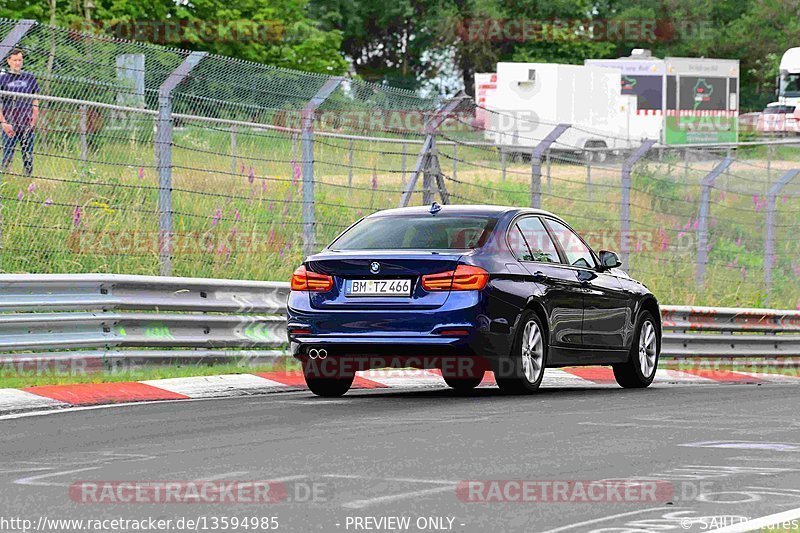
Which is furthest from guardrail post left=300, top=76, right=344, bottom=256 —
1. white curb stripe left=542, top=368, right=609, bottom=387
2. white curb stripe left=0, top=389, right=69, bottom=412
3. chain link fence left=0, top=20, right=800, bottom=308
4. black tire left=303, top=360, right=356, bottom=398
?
white curb stripe left=0, top=389, right=69, bottom=412

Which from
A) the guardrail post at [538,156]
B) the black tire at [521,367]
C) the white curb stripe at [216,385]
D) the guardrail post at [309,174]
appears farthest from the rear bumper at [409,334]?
the guardrail post at [538,156]

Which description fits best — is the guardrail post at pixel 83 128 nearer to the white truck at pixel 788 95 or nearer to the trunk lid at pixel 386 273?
the trunk lid at pixel 386 273

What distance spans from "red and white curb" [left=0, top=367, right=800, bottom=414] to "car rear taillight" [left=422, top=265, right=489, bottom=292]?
1892mm

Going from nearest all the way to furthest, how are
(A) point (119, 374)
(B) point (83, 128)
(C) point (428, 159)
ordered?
1. (A) point (119, 374)
2. (B) point (83, 128)
3. (C) point (428, 159)

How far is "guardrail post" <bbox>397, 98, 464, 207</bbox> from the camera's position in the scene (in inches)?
699

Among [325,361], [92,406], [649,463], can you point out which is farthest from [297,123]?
[649,463]

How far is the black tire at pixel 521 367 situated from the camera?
12.5 metres

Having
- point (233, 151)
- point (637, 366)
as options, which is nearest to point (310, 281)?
point (637, 366)

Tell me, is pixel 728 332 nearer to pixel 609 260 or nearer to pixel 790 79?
pixel 609 260

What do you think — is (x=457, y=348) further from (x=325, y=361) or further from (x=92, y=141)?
(x=92, y=141)

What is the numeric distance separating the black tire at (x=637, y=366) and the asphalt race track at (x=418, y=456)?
185 cm

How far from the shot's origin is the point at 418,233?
12.8m

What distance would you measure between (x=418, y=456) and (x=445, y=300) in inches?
136

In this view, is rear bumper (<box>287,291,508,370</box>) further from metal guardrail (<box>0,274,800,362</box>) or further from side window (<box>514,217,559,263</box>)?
metal guardrail (<box>0,274,800,362</box>)
